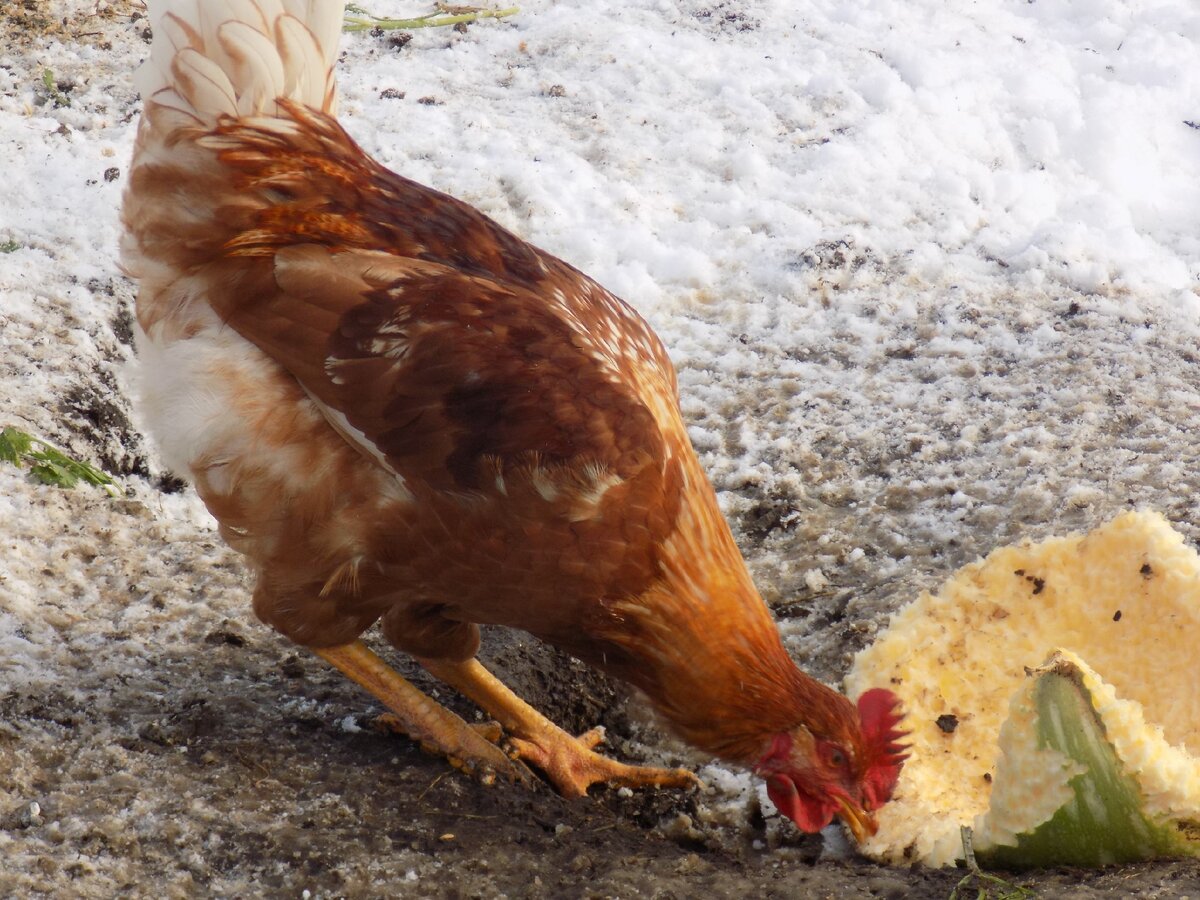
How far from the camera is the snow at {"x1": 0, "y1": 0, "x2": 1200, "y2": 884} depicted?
3.72 meters

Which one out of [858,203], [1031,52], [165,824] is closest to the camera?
Answer: [165,824]

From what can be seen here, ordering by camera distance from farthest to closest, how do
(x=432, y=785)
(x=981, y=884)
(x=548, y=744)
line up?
(x=548, y=744) < (x=432, y=785) < (x=981, y=884)

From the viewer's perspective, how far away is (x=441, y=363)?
2.73 metres

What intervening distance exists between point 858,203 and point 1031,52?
172 centimetres

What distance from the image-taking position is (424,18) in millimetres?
6488

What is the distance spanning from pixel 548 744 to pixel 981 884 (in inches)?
50.4

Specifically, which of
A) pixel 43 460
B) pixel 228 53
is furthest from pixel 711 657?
pixel 43 460

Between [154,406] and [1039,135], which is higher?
[1039,135]

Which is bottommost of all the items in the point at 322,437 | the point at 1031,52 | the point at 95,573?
the point at 95,573

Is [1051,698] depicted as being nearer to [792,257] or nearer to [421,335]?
[421,335]

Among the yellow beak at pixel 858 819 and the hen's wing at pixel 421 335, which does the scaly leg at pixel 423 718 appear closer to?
the hen's wing at pixel 421 335

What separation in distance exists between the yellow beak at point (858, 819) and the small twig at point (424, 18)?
16.8 feet

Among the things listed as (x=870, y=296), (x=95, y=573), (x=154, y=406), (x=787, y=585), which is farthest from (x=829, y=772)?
(x=870, y=296)

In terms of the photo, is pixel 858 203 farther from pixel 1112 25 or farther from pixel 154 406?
pixel 154 406
